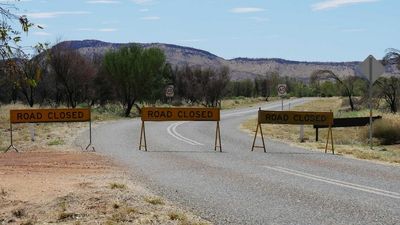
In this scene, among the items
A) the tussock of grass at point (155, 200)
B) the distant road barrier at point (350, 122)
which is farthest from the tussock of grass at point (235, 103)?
the tussock of grass at point (155, 200)

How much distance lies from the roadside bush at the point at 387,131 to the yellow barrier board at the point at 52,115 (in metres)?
12.6

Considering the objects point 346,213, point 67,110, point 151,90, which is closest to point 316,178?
point 346,213

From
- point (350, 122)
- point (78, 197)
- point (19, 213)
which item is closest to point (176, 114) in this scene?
point (350, 122)

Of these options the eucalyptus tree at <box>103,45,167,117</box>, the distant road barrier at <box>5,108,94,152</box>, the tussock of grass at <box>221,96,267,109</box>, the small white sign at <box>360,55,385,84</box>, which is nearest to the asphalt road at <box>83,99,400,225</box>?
the distant road barrier at <box>5,108,94,152</box>

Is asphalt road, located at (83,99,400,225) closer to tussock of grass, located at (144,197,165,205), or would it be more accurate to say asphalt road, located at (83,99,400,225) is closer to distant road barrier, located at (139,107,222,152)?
tussock of grass, located at (144,197,165,205)

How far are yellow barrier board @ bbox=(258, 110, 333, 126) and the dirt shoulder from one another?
719cm

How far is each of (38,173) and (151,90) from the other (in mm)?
38928

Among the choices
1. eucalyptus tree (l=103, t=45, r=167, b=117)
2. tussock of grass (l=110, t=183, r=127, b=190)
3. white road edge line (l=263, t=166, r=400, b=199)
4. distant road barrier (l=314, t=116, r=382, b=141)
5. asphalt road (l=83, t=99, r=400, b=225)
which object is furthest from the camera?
eucalyptus tree (l=103, t=45, r=167, b=117)

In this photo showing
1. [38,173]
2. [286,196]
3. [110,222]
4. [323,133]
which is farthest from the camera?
[323,133]

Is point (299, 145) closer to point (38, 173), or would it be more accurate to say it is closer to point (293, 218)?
point (38, 173)

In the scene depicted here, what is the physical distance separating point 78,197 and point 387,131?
1875cm

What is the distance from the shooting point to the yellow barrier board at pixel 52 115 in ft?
67.5

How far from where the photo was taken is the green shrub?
82.1 ft

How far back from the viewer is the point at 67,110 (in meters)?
20.7
